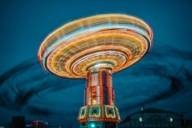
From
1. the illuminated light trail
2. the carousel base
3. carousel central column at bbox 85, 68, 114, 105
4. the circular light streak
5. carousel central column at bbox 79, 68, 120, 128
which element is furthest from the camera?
carousel central column at bbox 85, 68, 114, 105

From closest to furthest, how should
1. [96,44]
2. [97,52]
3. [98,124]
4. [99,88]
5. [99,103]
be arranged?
1. [96,44]
2. [97,52]
3. [98,124]
4. [99,103]
5. [99,88]

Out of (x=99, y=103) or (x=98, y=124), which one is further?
(x=99, y=103)

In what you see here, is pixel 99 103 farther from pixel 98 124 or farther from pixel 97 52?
pixel 97 52

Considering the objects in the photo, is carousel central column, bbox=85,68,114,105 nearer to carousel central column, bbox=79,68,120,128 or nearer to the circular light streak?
carousel central column, bbox=79,68,120,128

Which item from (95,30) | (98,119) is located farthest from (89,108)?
(95,30)

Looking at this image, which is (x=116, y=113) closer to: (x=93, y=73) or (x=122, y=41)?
(x=93, y=73)

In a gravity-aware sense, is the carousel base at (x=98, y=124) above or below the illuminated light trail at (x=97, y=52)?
below

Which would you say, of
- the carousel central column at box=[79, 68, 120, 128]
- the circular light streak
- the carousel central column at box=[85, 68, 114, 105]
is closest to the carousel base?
the carousel central column at box=[79, 68, 120, 128]

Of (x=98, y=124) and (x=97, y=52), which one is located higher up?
(x=97, y=52)

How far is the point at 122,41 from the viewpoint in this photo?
3453 cm

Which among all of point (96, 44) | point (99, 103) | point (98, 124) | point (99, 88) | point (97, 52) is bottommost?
point (98, 124)

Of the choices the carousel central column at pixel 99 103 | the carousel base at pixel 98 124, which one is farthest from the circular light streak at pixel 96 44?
the carousel base at pixel 98 124

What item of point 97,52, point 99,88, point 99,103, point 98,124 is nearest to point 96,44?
point 97,52

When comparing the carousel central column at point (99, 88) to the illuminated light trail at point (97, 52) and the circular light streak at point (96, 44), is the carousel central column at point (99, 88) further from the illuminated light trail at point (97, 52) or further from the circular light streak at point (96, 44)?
the circular light streak at point (96, 44)
